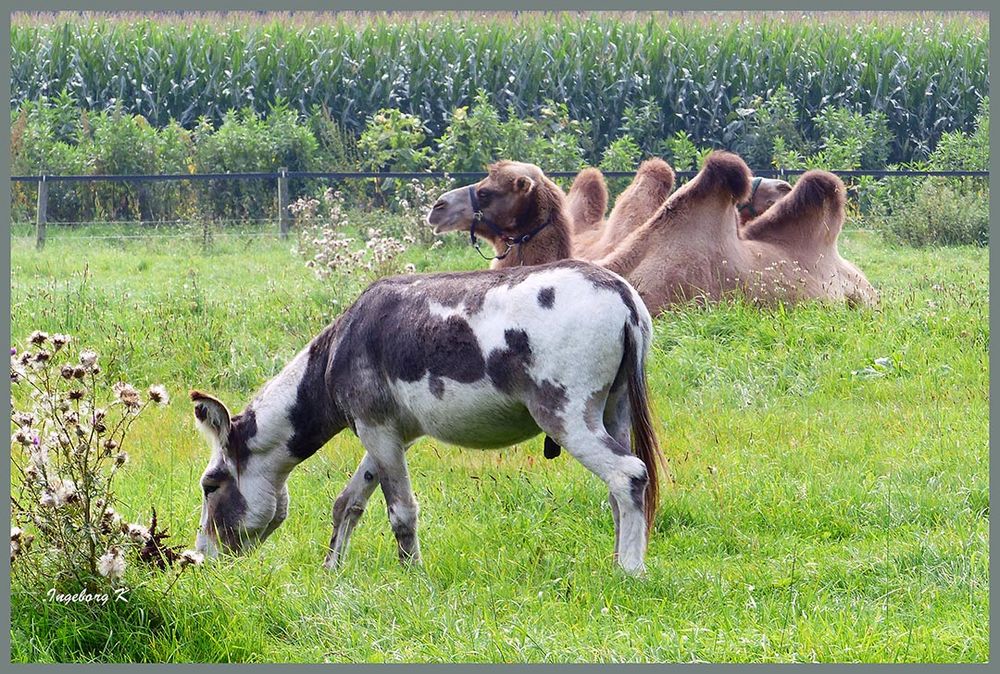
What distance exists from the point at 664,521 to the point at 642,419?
3.48 ft

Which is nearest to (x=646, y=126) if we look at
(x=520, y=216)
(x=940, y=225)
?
(x=940, y=225)

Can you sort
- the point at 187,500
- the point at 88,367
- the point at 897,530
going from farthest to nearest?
the point at 187,500, the point at 897,530, the point at 88,367

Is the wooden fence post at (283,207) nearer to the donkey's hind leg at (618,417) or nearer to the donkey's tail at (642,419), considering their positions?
the donkey's hind leg at (618,417)

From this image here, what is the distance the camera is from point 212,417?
251 inches

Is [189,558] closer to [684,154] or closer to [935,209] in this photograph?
[935,209]

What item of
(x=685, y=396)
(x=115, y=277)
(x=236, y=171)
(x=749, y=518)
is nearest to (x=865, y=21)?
(x=236, y=171)

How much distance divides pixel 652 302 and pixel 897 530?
198 inches

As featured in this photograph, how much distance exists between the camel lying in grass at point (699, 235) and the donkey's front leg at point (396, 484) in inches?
174

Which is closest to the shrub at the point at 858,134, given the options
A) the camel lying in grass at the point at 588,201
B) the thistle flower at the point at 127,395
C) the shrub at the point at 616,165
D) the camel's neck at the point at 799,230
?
the shrub at the point at 616,165

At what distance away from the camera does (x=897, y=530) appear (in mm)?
6453

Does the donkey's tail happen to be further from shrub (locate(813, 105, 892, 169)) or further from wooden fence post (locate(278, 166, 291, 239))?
shrub (locate(813, 105, 892, 169))

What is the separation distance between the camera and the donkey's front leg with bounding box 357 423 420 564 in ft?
20.3

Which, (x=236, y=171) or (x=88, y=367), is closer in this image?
(x=88, y=367)

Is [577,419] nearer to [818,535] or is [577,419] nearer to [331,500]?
[818,535]
